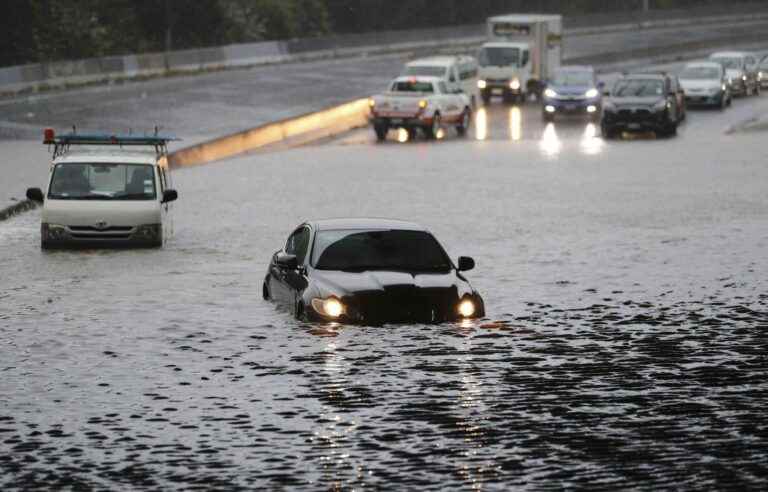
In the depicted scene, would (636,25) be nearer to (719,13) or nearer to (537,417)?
(719,13)

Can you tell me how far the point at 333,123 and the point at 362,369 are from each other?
43.0 meters

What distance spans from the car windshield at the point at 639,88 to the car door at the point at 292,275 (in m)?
33.9

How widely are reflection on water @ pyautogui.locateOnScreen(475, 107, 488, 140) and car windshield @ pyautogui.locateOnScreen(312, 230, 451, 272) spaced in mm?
33690

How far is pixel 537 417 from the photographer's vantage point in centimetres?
1396

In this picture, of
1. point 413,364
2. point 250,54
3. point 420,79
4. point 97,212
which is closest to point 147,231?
point 97,212

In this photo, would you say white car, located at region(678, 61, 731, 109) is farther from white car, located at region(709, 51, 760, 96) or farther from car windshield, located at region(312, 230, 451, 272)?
car windshield, located at region(312, 230, 451, 272)

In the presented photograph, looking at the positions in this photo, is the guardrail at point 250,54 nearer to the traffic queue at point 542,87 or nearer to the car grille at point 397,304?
the traffic queue at point 542,87

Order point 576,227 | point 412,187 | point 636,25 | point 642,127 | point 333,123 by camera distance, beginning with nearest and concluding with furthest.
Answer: point 576,227 < point 412,187 < point 642,127 < point 333,123 < point 636,25

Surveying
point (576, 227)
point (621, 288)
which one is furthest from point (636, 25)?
point (621, 288)

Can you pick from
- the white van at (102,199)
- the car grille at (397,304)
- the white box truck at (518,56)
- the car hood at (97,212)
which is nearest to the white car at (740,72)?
the white box truck at (518,56)

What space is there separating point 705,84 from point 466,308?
149 feet

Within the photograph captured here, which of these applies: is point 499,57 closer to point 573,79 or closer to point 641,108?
point 573,79

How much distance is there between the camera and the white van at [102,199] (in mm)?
26844

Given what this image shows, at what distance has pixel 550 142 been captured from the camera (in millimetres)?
51156
